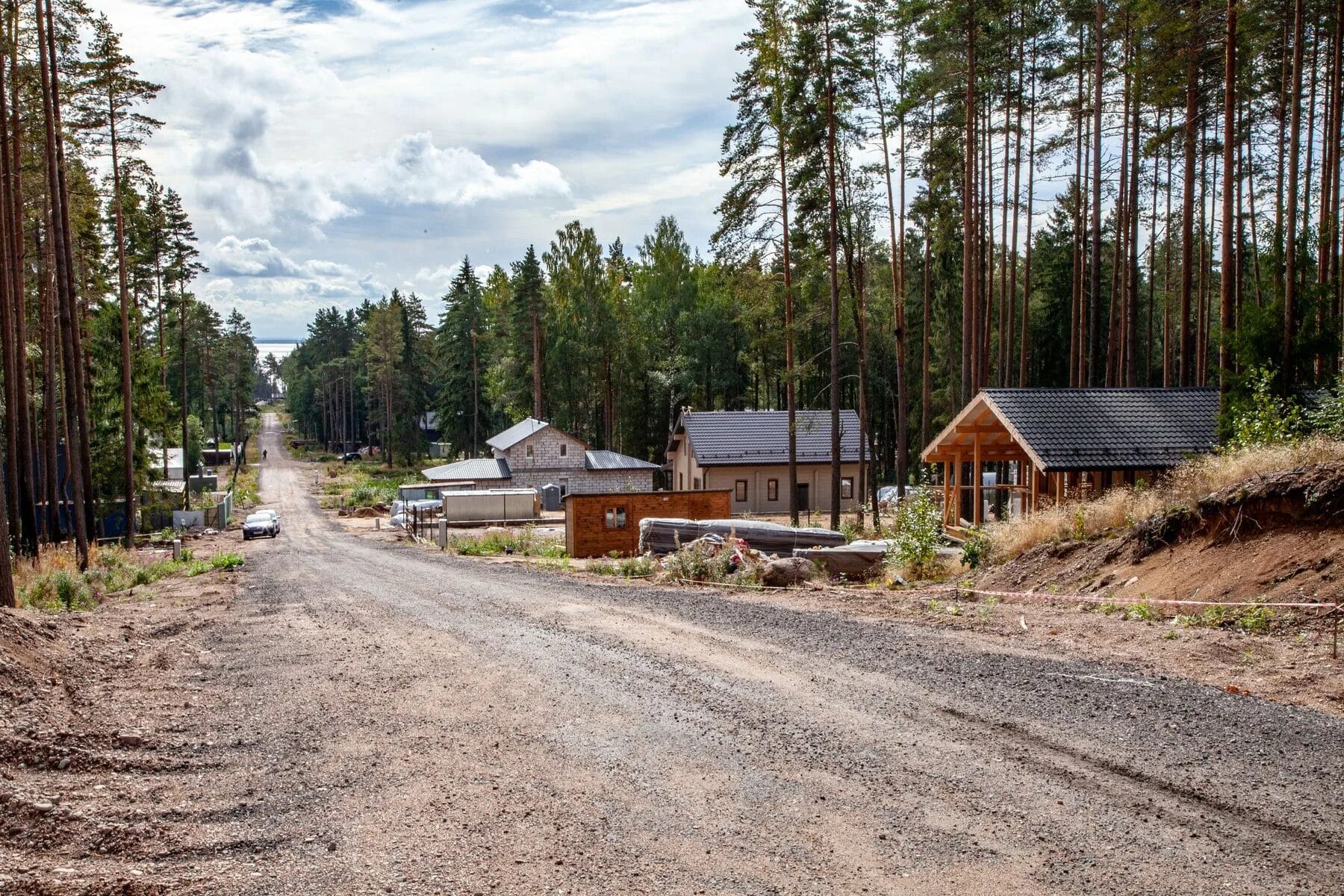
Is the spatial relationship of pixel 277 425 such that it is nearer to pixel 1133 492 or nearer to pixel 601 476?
pixel 601 476

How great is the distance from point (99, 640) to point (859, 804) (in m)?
8.98

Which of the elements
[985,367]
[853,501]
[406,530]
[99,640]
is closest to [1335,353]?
[985,367]

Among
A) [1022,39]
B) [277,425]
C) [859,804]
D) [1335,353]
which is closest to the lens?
[859,804]

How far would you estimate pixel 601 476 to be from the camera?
5278 centimetres

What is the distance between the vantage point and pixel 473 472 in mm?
52312

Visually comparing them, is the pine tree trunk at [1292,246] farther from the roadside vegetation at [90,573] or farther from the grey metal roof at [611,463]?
the grey metal roof at [611,463]

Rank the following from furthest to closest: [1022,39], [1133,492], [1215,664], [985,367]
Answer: [985,367] < [1022,39] < [1133,492] < [1215,664]

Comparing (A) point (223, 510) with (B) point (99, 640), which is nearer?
(B) point (99, 640)

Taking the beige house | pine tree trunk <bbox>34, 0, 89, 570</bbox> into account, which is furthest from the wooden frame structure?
pine tree trunk <bbox>34, 0, 89, 570</bbox>

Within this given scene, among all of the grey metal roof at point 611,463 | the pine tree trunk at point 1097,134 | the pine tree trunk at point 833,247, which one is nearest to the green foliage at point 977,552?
the pine tree trunk at point 833,247

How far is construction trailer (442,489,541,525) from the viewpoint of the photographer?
45438 mm

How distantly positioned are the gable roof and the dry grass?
115 cm

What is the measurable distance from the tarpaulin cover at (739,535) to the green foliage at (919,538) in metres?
4.28

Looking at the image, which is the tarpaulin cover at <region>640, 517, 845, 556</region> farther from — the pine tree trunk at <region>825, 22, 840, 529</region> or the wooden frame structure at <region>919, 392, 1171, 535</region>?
the wooden frame structure at <region>919, 392, 1171, 535</region>
